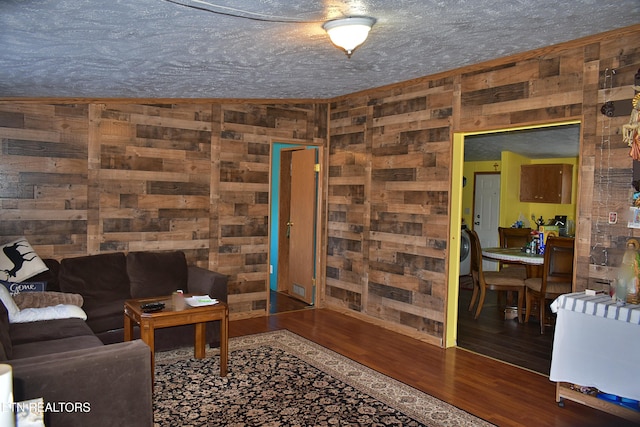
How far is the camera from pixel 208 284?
468 centimetres

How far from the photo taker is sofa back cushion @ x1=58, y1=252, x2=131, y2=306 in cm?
441

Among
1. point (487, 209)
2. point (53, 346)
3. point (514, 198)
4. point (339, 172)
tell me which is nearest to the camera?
point (53, 346)

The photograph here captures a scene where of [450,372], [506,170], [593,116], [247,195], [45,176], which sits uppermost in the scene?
[593,116]

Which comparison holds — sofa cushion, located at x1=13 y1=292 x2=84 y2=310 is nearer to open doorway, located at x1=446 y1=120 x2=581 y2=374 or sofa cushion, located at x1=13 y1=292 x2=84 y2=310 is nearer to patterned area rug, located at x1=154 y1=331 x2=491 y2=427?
patterned area rug, located at x1=154 y1=331 x2=491 y2=427

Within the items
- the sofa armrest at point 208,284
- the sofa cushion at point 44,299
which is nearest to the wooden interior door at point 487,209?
the sofa armrest at point 208,284

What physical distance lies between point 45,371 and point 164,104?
352 centimetres

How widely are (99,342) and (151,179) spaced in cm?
221

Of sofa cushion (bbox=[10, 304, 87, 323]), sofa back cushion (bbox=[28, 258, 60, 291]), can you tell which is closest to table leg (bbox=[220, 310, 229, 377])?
sofa cushion (bbox=[10, 304, 87, 323])

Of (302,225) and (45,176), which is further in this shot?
(302,225)

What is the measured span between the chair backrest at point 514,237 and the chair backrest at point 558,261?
64.6 inches

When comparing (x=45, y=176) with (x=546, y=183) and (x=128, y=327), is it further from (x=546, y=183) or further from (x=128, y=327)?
(x=546, y=183)

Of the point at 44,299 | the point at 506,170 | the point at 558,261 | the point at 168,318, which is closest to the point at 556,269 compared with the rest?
the point at 558,261

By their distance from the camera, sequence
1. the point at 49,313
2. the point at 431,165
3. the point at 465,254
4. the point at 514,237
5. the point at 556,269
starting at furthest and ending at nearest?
the point at 465,254
the point at 514,237
the point at 556,269
the point at 431,165
the point at 49,313

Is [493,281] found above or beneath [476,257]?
beneath
